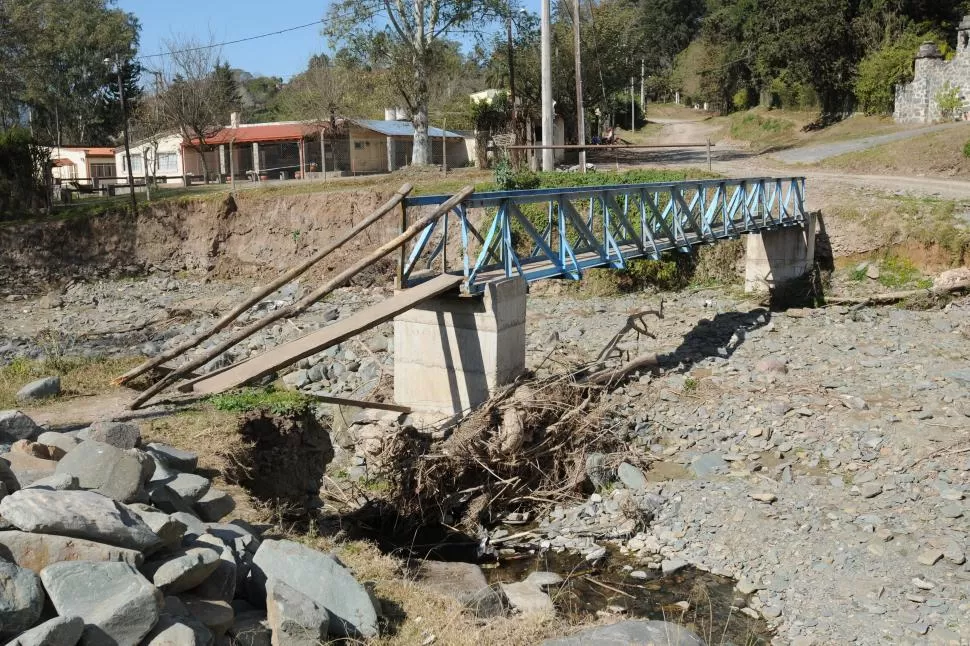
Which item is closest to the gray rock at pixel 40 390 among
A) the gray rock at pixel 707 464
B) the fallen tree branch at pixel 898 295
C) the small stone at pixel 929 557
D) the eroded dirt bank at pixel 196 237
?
the gray rock at pixel 707 464

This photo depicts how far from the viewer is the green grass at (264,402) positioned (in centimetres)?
985

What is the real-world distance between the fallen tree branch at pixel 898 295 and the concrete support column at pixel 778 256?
1.40m

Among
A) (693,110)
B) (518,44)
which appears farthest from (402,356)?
(693,110)

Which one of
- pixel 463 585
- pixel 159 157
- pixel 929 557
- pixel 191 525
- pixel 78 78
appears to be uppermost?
pixel 78 78

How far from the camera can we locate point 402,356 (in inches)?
485

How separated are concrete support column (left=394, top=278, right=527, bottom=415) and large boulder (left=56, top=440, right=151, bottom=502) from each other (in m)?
5.56

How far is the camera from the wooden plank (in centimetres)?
916

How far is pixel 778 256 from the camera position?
2069 cm

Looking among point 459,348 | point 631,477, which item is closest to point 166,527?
point 459,348

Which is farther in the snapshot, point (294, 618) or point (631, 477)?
point (631, 477)

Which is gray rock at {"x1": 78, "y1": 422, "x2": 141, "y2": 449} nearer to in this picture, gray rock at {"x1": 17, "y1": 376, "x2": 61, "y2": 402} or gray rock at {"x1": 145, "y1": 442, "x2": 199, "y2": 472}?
gray rock at {"x1": 145, "y1": 442, "x2": 199, "y2": 472}

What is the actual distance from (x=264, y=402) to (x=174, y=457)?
1.85 metres

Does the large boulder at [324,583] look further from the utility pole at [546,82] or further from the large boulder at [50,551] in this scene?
the utility pole at [546,82]

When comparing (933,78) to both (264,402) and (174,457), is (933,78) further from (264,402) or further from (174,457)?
(174,457)
